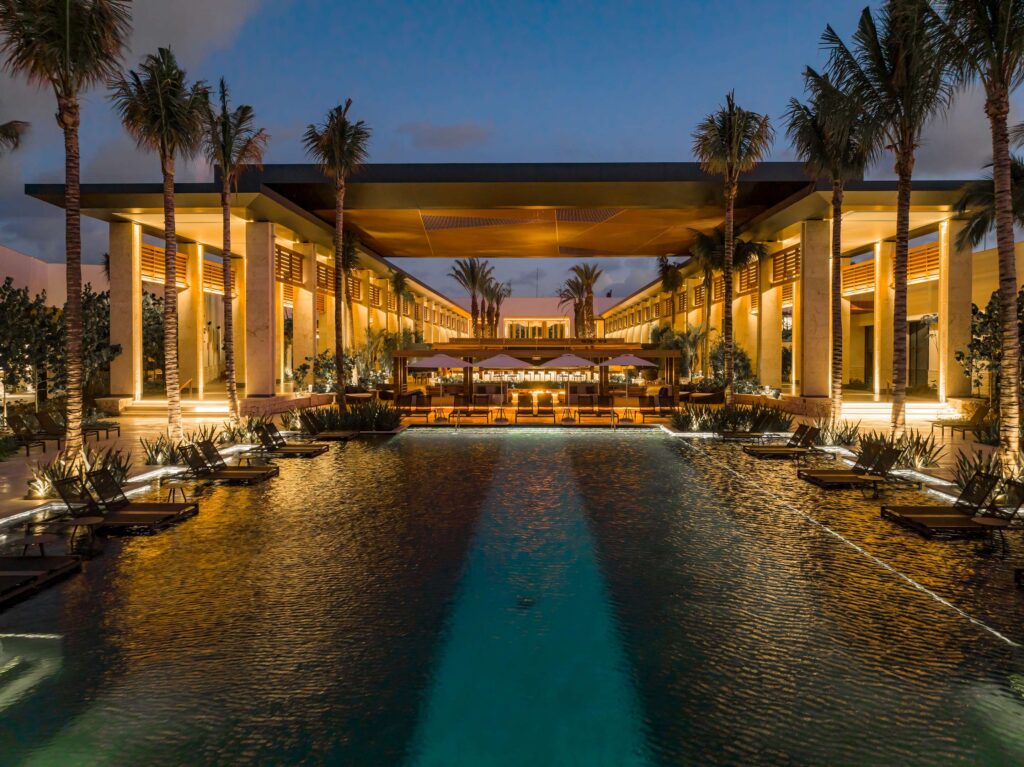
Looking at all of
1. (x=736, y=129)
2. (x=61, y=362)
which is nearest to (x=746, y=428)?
(x=736, y=129)

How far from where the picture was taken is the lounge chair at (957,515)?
28.6 ft

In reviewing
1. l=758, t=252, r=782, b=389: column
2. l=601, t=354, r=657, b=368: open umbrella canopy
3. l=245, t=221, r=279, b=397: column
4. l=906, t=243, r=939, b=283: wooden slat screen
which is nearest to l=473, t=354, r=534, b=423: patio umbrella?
l=601, t=354, r=657, b=368: open umbrella canopy

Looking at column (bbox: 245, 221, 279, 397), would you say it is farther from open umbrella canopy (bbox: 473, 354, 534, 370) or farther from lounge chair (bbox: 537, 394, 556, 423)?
lounge chair (bbox: 537, 394, 556, 423)

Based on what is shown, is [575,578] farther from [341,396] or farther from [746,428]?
[341,396]

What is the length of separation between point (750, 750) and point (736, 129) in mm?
19982

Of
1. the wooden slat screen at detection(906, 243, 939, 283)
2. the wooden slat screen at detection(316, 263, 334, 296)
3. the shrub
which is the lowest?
the shrub

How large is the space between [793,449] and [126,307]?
78.0 ft

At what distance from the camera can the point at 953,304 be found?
24.7m

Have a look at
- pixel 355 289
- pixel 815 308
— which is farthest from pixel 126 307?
pixel 815 308

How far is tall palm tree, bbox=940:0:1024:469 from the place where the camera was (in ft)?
35.0

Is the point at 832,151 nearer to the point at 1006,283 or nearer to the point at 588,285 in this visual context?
the point at 1006,283

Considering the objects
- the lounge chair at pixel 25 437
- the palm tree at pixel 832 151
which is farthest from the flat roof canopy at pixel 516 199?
the lounge chair at pixel 25 437

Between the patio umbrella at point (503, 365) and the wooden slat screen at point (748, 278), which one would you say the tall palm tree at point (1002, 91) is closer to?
the patio umbrella at point (503, 365)

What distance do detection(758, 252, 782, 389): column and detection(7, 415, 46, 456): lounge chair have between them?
28.1m
